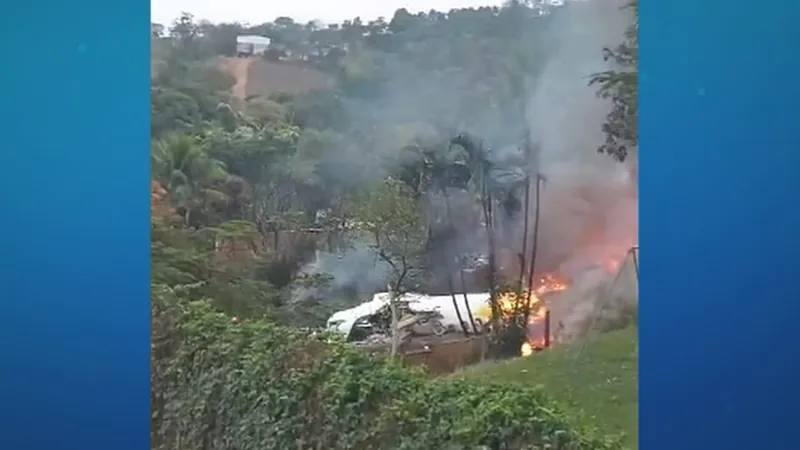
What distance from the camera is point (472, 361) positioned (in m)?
2.48

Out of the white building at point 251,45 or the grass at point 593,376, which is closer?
the grass at point 593,376

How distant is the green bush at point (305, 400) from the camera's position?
243 centimetres

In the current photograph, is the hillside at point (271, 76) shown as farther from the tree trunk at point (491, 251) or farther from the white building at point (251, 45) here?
the tree trunk at point (491, 251)

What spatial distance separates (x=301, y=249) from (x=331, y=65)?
49cm

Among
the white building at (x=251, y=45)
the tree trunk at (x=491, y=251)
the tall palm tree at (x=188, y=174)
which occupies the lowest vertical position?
the tree trunk at (x=491, y=251)

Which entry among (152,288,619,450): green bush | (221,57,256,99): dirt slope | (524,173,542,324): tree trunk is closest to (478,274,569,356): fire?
(524,173,542,324): tree trunk

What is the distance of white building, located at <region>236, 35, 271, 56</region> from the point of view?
251 centimetres

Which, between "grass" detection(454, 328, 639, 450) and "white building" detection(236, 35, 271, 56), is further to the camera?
"white building" detection(236, 35, 271, 56)

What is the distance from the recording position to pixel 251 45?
8.23 feet

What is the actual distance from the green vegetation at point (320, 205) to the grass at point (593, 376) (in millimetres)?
42

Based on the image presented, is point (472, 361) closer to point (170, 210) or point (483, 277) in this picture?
point (483, 277)
